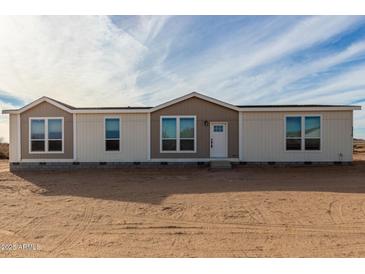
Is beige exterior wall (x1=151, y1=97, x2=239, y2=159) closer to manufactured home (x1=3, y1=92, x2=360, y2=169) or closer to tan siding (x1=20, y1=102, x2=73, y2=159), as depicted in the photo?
manufactured home (x1=3, y1=92, x2=360, y2=169)

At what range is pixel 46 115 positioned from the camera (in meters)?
15.5

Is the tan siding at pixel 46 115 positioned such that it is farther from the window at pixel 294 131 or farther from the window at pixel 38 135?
the window at pixel 294 131

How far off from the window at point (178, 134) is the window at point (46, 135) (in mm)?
Answer: 5698

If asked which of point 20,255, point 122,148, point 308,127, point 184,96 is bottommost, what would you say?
point 20,255

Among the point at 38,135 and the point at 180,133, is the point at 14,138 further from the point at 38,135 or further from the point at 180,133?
the point at 180,133

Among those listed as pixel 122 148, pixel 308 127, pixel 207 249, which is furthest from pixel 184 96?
pixel 207 249

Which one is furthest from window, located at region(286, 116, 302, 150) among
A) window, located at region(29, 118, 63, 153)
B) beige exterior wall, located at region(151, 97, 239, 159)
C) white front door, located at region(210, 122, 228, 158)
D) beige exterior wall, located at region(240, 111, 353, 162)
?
window, located at region(29, 118, 63, 153)

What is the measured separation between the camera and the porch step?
14.3 metres

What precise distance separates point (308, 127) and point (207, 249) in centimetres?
1220

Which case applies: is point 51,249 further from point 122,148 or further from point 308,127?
point 308,127

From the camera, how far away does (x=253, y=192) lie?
8.74 m

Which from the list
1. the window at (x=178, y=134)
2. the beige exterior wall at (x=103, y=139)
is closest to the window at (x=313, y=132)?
the window at (x=178, y=134)

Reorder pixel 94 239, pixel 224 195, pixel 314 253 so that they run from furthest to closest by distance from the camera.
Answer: pixel 224 195 → pixel 94 239 → pixel 314 253

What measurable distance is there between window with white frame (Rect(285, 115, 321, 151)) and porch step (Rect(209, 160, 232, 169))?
3.30 m
